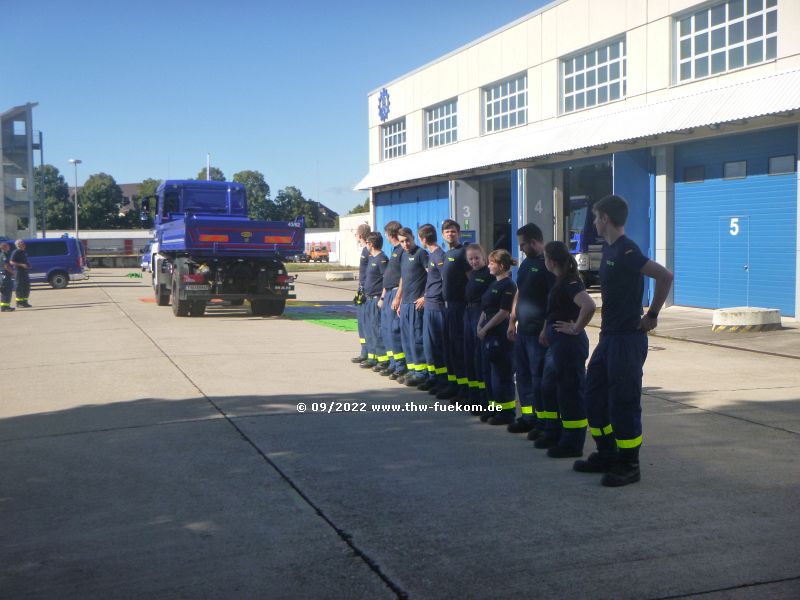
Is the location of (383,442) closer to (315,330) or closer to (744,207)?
(315,330)

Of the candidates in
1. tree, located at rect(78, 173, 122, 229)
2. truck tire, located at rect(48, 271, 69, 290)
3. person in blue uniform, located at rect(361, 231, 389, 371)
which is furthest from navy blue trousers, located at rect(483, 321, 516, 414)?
tree, located at rect(78, 173, 122, 229)

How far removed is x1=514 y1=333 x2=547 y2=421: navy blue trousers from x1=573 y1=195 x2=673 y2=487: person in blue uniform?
103 centimetres

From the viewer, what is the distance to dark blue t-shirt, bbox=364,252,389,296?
1095 cm

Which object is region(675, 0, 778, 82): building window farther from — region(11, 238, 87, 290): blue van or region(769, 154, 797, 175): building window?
region(11, 238, 87, 290): blue van

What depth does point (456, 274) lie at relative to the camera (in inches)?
341

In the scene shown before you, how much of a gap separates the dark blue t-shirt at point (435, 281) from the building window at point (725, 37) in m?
11.6

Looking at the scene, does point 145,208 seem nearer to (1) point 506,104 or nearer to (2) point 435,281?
(1) point 506,104

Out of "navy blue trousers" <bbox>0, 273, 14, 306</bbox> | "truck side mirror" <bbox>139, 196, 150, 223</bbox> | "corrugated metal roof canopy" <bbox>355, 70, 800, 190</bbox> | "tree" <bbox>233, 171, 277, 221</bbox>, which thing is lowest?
"navy blue trousers" <bbox>0, 273, 14, 306</bbox>

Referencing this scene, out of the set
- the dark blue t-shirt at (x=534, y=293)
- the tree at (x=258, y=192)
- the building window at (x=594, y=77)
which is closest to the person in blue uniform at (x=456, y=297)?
the dark blue t-shirt at (x=534, y=293)

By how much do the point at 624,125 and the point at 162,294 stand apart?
39.8 ft

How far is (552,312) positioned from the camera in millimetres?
6625

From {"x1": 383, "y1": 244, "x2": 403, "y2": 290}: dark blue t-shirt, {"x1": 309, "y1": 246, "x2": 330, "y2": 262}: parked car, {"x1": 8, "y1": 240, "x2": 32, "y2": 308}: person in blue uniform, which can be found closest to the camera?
{"x1": 383, "y1": 244, "x2": 403, "y2": 290}: dark blue t-shirt

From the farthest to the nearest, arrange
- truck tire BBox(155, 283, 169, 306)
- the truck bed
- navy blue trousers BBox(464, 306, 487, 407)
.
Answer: truck tire BBox(155, 283, 169, 306) < the truck bed < navy blue trousers BBox(464, 306, 487, 407)

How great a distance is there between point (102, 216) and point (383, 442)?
97.6 meters
